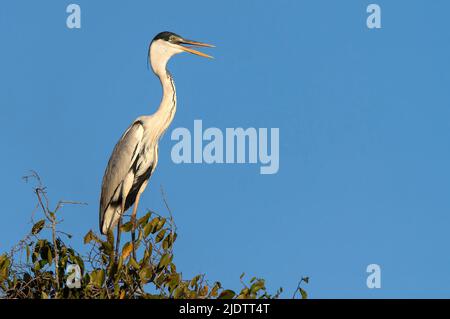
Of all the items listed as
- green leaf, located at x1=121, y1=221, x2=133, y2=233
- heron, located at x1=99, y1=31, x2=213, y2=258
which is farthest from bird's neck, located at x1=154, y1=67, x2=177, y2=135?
green leaf, located at x1=121, y1=221, x2=133, y2=233

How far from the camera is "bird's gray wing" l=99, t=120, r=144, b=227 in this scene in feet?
34.5

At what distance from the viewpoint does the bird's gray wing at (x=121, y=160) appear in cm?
1052

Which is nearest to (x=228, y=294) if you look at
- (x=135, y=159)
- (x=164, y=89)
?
(x=135, y=159)

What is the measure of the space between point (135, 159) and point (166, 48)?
1.24 m

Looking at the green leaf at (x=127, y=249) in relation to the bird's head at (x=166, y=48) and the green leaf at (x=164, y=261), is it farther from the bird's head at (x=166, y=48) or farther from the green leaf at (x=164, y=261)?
the bird's head at (x=166, y=48)

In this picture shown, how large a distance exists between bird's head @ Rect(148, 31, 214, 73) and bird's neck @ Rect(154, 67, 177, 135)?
25cm

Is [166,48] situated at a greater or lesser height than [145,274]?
greater

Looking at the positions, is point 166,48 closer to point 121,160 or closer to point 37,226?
point 121,160

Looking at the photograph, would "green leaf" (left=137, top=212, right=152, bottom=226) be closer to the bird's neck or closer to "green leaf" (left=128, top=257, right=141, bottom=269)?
"green leaf" (left=128, top=257, right=141, bottom=269)

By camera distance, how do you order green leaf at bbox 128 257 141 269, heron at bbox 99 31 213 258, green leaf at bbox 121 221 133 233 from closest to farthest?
green leaf at bbox 128 257 141 269, green leaf at bbox 121 221 133 233, heron at bbox 99 31 213 258

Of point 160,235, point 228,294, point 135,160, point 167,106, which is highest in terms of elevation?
point 167,106

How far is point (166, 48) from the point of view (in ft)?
35.6

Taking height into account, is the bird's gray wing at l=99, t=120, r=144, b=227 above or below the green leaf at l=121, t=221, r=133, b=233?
above
